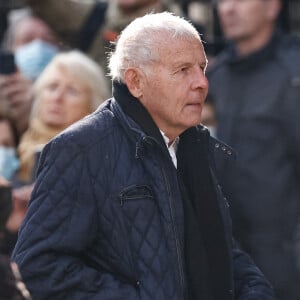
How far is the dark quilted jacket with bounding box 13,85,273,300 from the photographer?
454 centimetres

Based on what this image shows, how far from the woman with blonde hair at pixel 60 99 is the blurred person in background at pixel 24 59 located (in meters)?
0.36

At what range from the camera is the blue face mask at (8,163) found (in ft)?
23.6

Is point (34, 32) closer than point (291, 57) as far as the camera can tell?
No

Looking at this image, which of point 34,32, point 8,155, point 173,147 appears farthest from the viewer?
point 34,32

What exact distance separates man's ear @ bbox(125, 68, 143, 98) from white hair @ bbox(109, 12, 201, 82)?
2cm


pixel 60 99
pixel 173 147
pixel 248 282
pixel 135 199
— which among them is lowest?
pixel 248 282

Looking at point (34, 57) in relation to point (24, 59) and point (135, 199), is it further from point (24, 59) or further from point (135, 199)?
point (135, 199)

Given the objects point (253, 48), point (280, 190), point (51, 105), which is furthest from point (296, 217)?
point (51, 105)

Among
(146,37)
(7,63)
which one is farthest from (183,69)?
(7,63)

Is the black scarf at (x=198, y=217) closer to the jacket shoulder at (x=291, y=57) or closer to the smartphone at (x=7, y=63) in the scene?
the jacket shoulder at (x=291, y=57)

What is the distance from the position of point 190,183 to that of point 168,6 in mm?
3584

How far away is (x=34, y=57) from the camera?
27.5ft

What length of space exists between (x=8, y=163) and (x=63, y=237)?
281cm

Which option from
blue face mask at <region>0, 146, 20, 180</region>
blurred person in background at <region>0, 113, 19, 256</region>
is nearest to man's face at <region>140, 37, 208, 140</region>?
blurred person in background at <region>0, 113, 19, 256</region>
